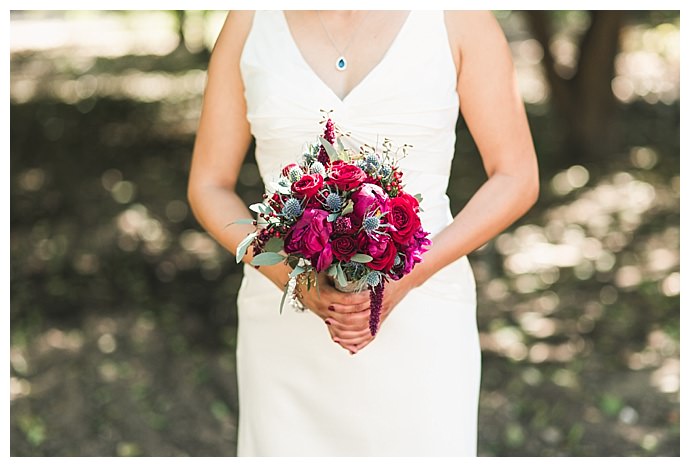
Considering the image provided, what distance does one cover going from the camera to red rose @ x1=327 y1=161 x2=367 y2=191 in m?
2.28

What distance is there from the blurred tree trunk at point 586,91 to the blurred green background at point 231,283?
2cm

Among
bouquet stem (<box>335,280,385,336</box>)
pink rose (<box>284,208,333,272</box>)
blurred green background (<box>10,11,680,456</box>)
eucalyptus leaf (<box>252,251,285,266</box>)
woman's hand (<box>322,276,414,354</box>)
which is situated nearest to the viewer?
pink rose (<box>284,208,333,272</box>)

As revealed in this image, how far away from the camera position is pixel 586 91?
35.2 ft

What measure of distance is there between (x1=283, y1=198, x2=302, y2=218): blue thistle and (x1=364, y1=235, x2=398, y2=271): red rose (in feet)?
0.61

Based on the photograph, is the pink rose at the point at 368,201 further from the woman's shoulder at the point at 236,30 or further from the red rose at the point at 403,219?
the woman's shoulder at the point at 236,30

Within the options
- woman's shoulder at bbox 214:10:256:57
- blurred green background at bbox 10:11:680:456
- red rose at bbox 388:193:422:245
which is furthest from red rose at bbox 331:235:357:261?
blurred green background at bbox 10:11:680:456

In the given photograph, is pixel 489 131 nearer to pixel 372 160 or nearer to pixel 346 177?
pixel 372 160

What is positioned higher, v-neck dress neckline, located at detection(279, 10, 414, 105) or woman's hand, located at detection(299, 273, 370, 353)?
v-neck dress neckline, located at detection(279, 10, 414, 105)

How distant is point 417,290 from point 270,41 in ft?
3.07

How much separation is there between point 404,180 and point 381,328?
0.49 metres

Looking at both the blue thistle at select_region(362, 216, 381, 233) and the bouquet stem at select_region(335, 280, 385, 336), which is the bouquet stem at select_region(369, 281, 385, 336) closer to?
the bouquet stem at select_region(335, 280, 385, 336)

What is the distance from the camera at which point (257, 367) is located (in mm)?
3174

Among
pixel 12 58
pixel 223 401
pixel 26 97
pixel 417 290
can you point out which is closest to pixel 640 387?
pixel 223 401

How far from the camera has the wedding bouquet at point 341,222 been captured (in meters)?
2.28
